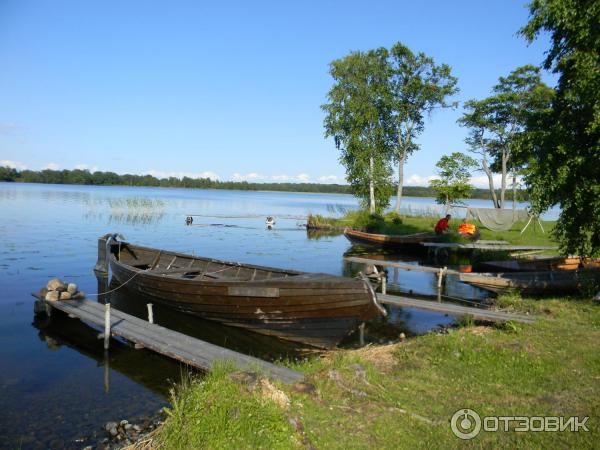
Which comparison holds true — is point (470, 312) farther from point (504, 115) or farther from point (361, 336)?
point (504, 115)

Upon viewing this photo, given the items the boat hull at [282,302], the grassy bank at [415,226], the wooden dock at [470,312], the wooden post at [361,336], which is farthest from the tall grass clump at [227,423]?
the grassy bank at [415,226]

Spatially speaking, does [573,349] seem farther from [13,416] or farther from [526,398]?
[13,416]

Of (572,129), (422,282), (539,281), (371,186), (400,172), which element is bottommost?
(422,282)

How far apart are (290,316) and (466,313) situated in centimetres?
421

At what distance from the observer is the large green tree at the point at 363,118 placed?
1485 inches

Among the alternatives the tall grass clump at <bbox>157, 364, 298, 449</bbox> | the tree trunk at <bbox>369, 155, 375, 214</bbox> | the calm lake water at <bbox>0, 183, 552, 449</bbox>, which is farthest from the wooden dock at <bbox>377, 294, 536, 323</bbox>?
the tree trunk at <bbox>369, 155, 375, 214</bbox>

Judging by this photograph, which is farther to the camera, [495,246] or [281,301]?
[495,246]

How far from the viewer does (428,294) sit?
1579 centimetres

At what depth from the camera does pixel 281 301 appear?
977 cm

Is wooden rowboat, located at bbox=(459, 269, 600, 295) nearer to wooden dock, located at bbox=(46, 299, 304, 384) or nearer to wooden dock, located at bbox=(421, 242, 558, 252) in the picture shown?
wooden dock, located at bbox=(421, 242, 558, 252)

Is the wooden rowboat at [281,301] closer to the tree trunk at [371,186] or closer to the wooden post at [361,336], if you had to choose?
the wooden post at [361,336]

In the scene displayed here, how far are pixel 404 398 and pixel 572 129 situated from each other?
823 cm

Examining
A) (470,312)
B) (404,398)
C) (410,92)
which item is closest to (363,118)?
(410,92)

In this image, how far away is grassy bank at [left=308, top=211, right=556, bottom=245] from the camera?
26.3 metres
